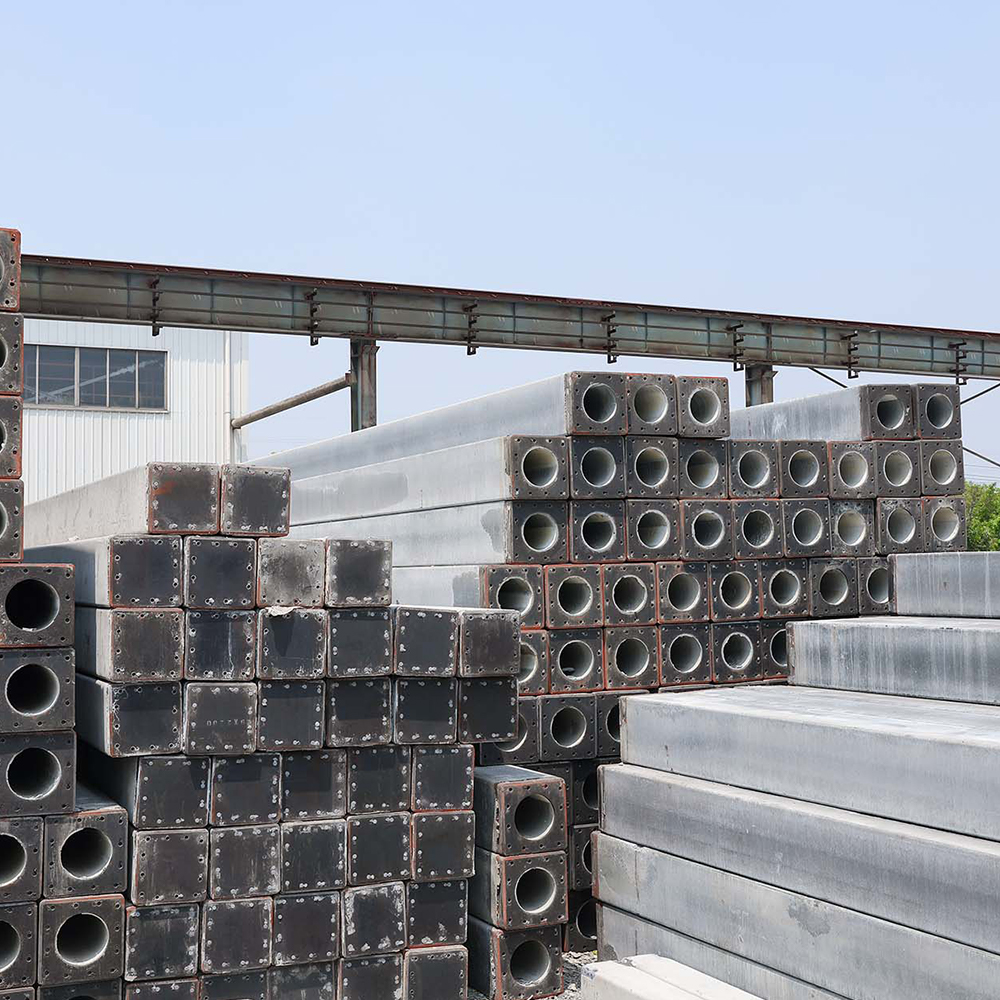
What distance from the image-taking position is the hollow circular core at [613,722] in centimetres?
1047

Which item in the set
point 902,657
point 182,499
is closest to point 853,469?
point 902,657

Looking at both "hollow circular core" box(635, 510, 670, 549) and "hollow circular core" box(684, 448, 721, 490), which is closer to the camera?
"hollow circular core" box(635, 510, 670, 549)

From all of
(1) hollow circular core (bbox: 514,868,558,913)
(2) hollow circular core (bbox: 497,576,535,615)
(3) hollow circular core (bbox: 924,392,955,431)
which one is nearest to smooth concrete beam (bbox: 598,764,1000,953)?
(1) hollow circular core (bbox: 514,868,558,913)

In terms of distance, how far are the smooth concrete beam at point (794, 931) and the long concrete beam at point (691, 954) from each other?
0.06 metres

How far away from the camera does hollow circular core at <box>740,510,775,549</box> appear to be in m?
A: 11.2

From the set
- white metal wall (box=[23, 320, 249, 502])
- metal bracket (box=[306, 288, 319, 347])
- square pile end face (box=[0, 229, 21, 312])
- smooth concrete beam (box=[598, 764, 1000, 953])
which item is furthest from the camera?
white metal wall (box=[23, 320, 249, 502])

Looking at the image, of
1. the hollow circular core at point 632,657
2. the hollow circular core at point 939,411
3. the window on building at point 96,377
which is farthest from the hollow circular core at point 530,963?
the window on building at point 96,377

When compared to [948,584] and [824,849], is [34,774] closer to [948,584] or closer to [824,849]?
[824,849]

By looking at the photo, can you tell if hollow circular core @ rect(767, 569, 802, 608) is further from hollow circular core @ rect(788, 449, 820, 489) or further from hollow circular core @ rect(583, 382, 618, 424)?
hollow circular core @ rect(583, 382, 618, 424)

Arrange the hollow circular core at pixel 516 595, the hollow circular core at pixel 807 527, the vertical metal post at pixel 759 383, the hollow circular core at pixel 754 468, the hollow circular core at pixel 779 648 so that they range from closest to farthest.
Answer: the hollow circular core at pixel 516 595 → the hollow circular core at pixel 754 468 → the hollow circular core at pixel 779 648 → the hollow circular core at pixel 807 527 → the vertical metal post at pixel 759 383

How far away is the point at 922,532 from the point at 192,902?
7.55 metres

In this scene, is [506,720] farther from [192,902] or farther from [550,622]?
[192,902]

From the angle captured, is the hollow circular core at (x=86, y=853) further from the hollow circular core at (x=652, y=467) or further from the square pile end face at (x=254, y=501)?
the hollow circular core at (x=652, y=467)

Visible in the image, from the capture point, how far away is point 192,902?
8.01 m
